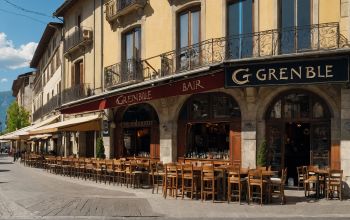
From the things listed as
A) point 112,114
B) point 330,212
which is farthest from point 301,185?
point 112,114

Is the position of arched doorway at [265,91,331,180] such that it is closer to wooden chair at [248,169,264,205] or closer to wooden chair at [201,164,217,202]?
wooden chair at [248,169,264,205]

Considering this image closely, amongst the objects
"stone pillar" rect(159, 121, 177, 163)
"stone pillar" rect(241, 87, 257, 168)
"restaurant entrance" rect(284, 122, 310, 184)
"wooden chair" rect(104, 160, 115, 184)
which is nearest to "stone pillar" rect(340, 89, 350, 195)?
"restaurant entrance" rect(284, 122, 310, 184)

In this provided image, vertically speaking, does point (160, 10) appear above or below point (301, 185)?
above

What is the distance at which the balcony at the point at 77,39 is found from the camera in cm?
2561

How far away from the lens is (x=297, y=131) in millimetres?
15344

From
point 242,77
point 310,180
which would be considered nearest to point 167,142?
point 242,77

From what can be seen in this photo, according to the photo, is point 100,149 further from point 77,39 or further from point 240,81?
point 240,81

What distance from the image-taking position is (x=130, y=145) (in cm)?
2188

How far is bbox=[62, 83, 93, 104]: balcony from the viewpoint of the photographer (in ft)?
84.0

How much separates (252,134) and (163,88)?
3476mm

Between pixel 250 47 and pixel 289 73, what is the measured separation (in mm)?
2109

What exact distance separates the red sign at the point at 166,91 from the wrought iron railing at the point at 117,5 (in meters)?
3.93

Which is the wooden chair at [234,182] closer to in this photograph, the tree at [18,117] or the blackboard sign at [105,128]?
the blackboard sign at [105,128]

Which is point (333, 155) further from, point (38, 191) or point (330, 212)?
point (38, 191)
